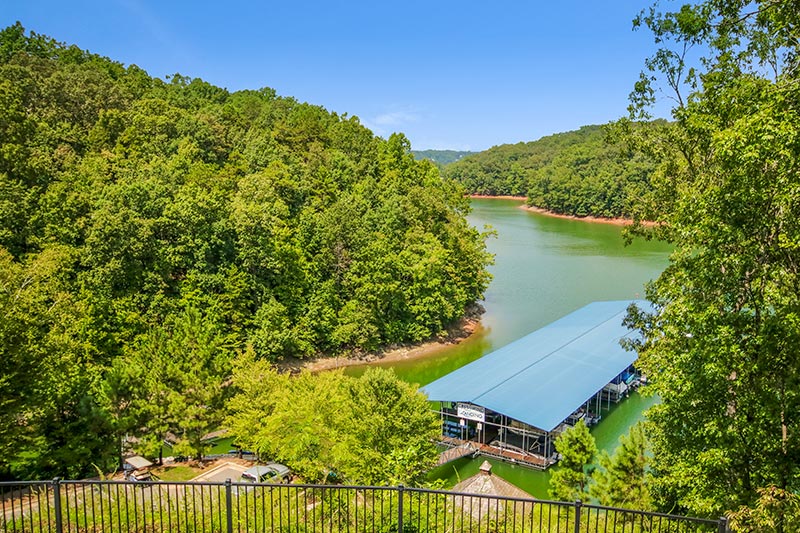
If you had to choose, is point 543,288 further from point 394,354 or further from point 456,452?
point 456,452

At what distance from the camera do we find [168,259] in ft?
74.5

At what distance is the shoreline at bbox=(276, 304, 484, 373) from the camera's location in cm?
2619

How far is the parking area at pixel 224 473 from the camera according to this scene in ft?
47.0

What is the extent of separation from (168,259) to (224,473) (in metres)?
10.8

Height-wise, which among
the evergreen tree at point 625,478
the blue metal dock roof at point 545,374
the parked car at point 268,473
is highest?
the evergreen tree at point 625,478

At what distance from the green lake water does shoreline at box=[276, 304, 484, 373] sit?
0.50 metres

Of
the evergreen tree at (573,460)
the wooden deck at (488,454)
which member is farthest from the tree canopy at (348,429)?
the wooden deck at (488,454)

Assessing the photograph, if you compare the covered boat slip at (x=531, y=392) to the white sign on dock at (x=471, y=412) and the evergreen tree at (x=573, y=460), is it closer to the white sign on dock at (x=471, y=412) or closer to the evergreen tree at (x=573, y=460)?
the white sign on dock at (x=471, y=412)

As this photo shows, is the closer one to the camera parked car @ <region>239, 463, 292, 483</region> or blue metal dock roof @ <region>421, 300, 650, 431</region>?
parked car @ <region>239, 463, 292, 483</region>

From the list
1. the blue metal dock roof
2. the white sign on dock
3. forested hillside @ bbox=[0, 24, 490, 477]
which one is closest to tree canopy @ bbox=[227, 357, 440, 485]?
forested hillside @ bbox=[0, 24, 490, 477]

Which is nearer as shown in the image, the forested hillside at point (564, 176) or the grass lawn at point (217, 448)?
the grass lawn at point (217, 448)

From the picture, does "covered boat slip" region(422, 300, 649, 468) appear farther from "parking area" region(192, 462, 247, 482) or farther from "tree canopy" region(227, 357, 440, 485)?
"parking area" region(192, 462, 247, 482)

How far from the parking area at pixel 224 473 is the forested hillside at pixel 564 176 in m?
Answer: 34.8

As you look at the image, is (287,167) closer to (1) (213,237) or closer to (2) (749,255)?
(1) (213,237)
